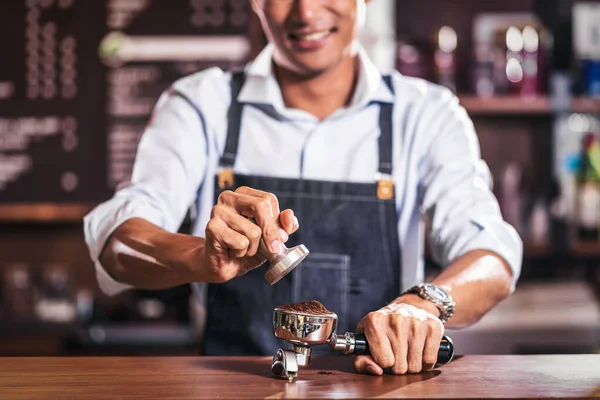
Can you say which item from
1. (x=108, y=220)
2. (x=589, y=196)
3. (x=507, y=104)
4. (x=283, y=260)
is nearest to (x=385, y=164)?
(x=108, y=220)

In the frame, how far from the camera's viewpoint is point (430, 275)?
10.4ft

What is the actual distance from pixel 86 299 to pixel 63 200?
0.42m

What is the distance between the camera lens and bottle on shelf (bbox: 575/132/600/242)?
313 cm

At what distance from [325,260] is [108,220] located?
49 centimetres

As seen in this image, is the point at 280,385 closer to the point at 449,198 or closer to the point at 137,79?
the point at 449,198

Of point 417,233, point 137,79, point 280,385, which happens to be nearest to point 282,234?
point 280,385

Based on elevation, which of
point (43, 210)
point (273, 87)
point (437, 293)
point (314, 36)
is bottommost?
point (43, 210)

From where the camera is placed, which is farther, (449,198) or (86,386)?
(449,198)

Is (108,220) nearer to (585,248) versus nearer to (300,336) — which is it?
(300,336)

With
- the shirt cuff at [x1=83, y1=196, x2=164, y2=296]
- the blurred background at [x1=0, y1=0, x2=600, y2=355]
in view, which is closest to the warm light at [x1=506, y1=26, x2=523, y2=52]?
the blurred background at [x1=0, y1=0, x2=600, y2=355]

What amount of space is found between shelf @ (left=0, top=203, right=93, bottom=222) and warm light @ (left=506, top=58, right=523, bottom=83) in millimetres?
1770

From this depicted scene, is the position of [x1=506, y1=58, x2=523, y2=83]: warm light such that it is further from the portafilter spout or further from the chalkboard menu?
the portafilter spout

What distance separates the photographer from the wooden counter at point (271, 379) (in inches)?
42.3

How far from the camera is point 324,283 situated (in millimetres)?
1786
